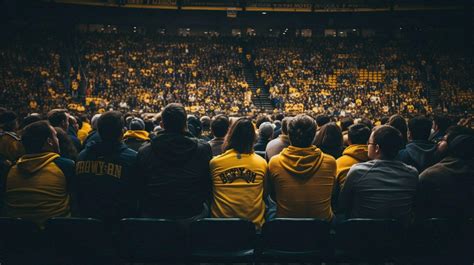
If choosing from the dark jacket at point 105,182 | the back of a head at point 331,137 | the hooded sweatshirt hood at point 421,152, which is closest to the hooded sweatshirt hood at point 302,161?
the back of a head at point 331,137

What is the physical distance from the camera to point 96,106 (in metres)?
23.8

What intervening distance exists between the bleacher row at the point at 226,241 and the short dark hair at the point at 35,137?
0.68 m

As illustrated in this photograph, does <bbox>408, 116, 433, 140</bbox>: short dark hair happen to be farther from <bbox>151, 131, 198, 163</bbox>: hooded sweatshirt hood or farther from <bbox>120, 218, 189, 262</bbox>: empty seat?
<bbox>120, 218, 189, 262</bbox>: empty seat

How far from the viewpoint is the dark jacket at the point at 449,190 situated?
343cm

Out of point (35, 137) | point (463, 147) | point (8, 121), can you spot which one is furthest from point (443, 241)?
point (8, 121)

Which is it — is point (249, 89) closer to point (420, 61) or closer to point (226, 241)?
point (420, 61)

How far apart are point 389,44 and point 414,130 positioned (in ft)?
107

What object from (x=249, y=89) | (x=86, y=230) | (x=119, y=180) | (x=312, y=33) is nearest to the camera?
(x=86, y=230)

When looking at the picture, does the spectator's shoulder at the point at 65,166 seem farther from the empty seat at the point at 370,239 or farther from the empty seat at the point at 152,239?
the empty seat at the point at 370,239

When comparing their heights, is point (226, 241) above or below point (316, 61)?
below

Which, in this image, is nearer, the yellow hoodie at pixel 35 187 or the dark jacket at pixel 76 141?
the yellow hoodie at pixel 35 187

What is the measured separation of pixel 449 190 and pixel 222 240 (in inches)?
83.5

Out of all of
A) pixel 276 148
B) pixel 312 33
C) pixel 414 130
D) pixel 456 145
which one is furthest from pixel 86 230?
pixel 312 33

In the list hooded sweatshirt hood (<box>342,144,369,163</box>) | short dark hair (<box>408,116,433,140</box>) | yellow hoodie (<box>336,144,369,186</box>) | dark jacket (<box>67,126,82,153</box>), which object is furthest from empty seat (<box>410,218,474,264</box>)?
dark jacket (<box>67,126,82,153</box>)
